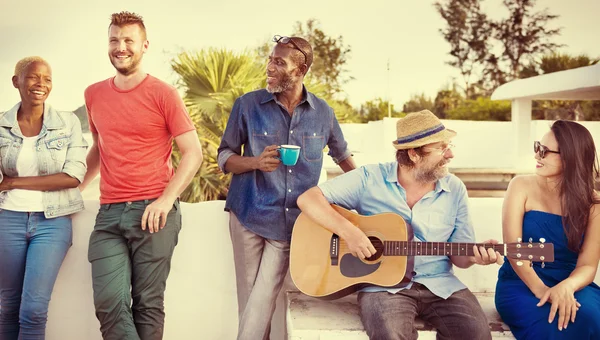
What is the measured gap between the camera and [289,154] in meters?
3.06

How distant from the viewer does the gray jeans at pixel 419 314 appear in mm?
2811

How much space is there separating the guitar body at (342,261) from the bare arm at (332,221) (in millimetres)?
57

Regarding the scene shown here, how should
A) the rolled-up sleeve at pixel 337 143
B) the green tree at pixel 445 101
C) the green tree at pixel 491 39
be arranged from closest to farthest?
the rolled-up sleeve at pixel 337 143
the green tree at pixel 445 101
the green tree at pixel 491 39

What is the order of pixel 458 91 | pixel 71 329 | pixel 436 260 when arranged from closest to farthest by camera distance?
pixel 436 260, pixel 71 329, pixel 458 91

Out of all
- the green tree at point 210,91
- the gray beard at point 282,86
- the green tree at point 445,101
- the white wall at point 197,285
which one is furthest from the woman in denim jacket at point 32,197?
the green tree at point 445,101

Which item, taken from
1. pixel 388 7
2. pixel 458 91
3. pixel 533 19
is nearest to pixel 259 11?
pixel 388 7

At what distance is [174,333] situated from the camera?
148 inches

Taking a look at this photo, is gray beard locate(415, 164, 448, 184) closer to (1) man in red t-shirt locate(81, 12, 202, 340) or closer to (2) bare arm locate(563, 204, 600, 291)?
(2) bare arm locate(563, 204, 600, 291)

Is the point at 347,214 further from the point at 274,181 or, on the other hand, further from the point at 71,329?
the point at 71,329

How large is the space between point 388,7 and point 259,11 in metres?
8.28

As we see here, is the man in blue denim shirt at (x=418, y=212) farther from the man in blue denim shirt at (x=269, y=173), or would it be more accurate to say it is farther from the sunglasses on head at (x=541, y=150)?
the sunglasses on head at (x=541, y=150)

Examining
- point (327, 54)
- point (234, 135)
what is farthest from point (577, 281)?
point (327, 54)

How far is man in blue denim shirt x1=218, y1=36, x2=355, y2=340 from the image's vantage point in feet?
10.8

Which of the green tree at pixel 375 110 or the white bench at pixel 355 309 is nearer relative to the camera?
the white bench at pixel 355 309
